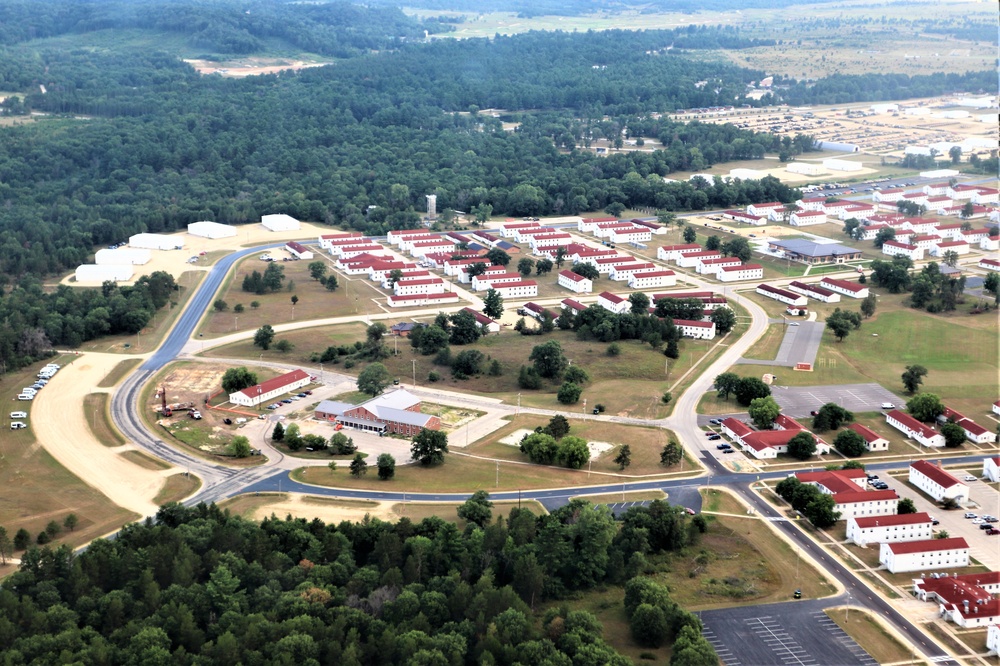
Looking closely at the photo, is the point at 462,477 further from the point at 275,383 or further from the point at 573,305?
the point at 573,305

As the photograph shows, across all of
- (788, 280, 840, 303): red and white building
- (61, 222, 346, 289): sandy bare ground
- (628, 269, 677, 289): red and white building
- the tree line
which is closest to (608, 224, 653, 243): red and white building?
(628, 269, 677, 289): red and white building

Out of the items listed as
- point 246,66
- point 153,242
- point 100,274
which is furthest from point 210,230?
point 246,66

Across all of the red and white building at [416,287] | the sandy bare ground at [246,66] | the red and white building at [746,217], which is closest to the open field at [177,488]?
the red and white building at [416,287]

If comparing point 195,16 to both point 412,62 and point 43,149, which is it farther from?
point 43,149

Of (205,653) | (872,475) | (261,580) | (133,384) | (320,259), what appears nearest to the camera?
(205,653)

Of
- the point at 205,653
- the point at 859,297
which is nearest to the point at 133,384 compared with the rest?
the point at 205,653

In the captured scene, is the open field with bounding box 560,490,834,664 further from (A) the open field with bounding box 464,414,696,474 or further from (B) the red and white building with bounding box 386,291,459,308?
(B) the red and white building with bounding box 386,291,459,308

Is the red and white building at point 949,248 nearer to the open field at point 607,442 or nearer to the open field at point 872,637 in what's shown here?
the open field at point 607,442
